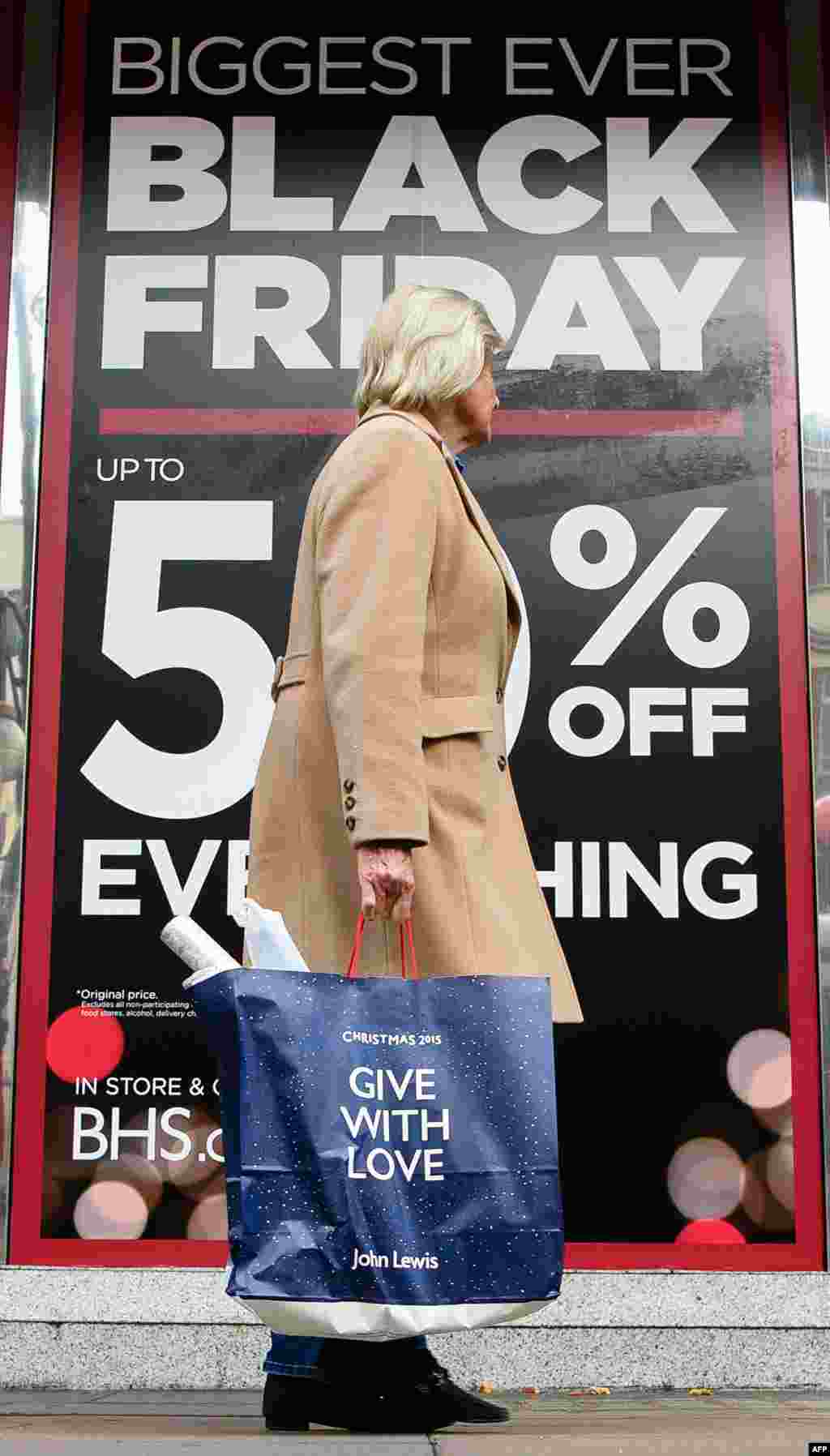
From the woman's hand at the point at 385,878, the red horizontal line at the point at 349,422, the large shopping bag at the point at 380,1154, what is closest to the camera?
the large shopping bag at the point at 380,1154

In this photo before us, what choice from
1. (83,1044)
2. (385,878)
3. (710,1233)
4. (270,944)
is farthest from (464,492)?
(710,1233)

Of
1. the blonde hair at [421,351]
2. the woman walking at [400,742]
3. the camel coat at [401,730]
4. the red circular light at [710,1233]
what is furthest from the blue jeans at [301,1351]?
the blonde hair at [421,351]

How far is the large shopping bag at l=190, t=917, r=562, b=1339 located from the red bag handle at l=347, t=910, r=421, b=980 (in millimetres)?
92

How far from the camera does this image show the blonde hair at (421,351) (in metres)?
3.38

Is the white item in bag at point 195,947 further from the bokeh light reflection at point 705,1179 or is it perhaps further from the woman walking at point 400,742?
the bokeh light reflection at point 705,1179

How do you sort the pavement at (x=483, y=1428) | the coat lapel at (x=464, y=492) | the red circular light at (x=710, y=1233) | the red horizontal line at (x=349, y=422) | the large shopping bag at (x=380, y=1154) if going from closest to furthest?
the large shopping bag at (x=380, y=1154), the pavement at (x=483, y=1428), the coat lapel at (x=464, y=492), the red circular light at (x=710, y=1233), the red horizontal line at (x=349, y=422)

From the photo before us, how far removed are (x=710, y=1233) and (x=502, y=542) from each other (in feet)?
5.66

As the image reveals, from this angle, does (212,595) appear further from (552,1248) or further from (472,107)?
(552,1248)

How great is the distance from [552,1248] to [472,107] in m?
3.14

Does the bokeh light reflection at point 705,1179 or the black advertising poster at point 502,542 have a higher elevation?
the black advertising poster at point 502,542

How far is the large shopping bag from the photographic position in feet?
8.98

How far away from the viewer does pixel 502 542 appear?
4598 mm

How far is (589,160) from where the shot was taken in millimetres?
4812

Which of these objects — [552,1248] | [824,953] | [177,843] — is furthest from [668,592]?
[552,1248]
